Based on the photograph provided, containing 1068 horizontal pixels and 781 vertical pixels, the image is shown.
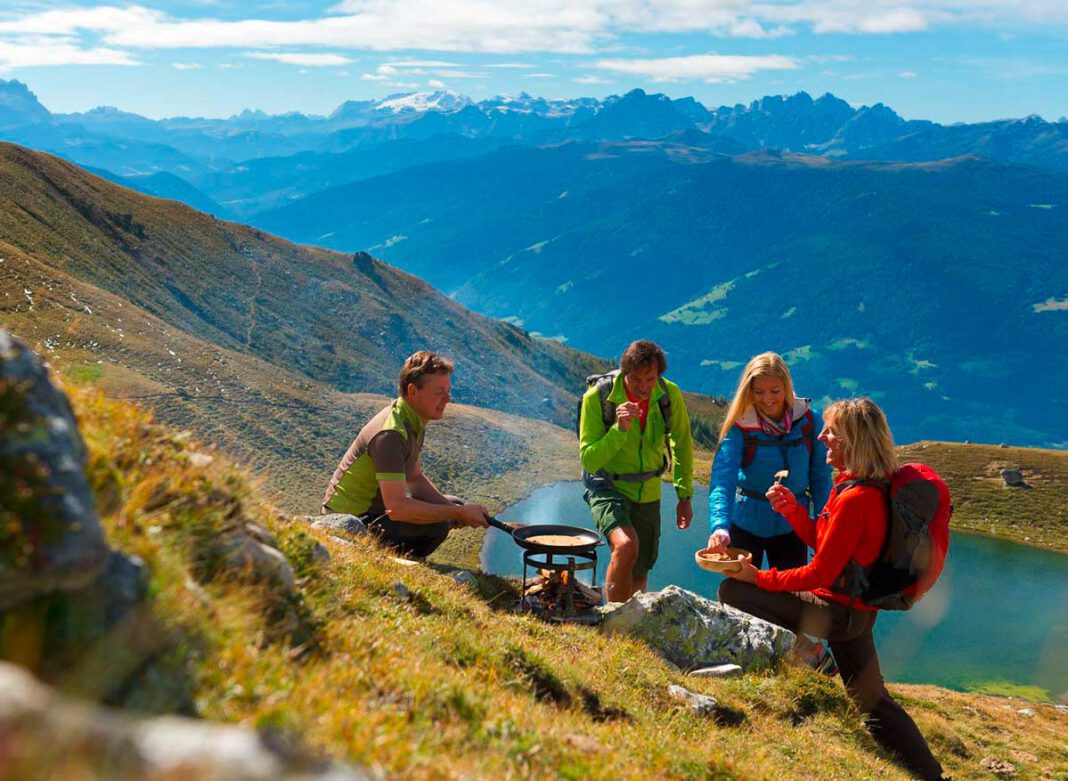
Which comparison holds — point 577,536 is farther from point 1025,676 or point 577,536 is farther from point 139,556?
point 1025,676

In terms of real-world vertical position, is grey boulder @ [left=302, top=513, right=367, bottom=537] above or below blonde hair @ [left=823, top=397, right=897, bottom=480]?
below

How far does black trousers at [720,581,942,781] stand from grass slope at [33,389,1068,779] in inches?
11.9

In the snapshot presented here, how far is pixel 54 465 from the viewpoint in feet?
12.5

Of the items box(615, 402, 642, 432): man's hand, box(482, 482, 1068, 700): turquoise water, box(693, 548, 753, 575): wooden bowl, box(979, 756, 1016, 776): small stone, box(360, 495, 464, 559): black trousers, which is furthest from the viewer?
box(482, 482, 1068, 700): turquoise water

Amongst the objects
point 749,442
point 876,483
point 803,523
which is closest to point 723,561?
point 803,523

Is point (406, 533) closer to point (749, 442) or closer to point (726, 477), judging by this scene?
point (726, 477)

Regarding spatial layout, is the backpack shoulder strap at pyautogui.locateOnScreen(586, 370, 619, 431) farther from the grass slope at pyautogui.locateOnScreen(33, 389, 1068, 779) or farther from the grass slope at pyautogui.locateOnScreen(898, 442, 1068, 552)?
the grass slope at pyautogui.locateOnScreen(898, 442, 1068, 552)

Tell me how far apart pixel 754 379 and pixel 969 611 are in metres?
73.7

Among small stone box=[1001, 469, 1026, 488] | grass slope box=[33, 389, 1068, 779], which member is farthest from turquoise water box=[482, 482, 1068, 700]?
grass slope box=[33, 389, 1068, 779]

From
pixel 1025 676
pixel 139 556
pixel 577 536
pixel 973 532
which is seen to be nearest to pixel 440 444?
pixel 973 532

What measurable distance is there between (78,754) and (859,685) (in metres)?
9.35

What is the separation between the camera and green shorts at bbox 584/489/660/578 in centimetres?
1211

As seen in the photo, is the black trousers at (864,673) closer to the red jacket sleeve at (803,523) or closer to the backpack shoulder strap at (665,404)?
the red jacket sleeve at (803,523)

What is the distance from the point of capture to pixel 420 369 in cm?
1109
